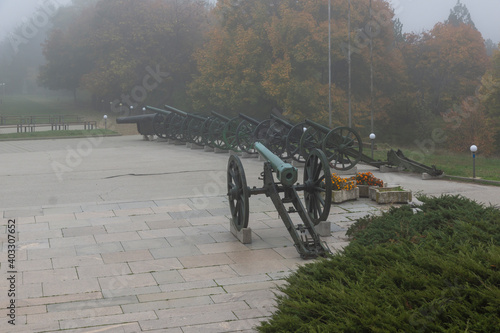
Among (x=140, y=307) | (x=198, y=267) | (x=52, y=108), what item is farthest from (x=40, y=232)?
(x=52, y=108)

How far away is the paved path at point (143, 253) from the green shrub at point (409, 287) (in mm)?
625

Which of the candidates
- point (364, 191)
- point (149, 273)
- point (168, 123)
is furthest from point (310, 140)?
point (168, 123)

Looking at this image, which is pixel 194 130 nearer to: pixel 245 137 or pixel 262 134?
pixel 245 137

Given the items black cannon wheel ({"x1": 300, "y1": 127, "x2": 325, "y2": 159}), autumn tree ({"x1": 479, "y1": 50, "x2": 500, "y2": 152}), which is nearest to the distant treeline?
autumn tree ({"x1": 479, "y1": 50, "x2": 500, "y2": 152})

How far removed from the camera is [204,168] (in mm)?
16703

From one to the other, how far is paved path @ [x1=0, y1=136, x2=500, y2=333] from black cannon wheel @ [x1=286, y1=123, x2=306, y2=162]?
181 centimetres

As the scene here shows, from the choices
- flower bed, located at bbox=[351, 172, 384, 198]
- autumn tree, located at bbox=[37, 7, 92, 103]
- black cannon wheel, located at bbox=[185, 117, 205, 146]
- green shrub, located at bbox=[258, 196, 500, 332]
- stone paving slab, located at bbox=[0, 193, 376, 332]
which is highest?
autumn tree, located at bbox=[37, 7, 92, 103]

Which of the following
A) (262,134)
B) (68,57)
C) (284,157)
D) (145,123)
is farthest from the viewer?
(68,57)

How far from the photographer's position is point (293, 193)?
308 inches

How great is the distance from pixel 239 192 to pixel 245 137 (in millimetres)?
11782

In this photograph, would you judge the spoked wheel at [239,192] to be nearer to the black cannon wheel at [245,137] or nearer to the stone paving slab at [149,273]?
the stone paving slab at [149,273]

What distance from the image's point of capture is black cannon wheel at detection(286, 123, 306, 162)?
53.1 feet

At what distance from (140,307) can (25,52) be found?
8456 centimetres

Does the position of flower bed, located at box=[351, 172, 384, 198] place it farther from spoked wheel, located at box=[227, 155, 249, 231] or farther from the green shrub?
the green shrub
